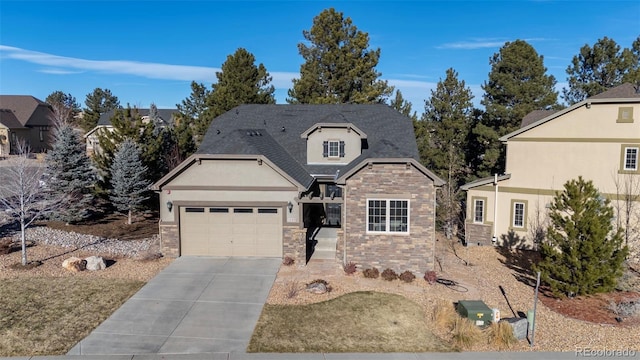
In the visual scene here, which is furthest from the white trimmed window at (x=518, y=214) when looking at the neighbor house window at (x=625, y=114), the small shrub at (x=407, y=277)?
the small shrub at (x=407, y=277)

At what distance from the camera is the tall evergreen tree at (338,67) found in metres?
37.8

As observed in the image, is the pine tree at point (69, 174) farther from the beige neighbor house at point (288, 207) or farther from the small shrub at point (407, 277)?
the small shrub at point (407, 277)

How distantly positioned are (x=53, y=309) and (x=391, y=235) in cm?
1161

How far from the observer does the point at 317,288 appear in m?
15.0

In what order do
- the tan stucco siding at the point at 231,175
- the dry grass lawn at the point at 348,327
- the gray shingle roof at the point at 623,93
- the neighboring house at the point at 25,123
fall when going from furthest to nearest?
1. the neighboring house at the point at 25,123
2. the gray shingle roof at the point at 623,93
3. the tan stucco siding at the point at 231,175
4. the dry grass lawn at the point at 348,327

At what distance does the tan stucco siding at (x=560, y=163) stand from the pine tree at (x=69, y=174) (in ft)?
71.1

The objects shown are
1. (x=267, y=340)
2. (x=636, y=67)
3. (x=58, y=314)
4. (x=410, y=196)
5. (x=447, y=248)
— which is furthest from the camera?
(x=636, y=67)

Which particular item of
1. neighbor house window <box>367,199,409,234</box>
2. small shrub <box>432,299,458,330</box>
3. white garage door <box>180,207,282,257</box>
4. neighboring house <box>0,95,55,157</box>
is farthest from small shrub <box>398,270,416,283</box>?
neighboring house <box>0,95,55,157</box>

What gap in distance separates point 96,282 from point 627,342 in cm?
1641

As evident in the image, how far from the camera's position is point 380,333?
1216cm

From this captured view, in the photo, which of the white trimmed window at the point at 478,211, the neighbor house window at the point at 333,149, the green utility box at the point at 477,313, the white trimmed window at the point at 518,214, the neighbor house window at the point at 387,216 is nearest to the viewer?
the green utility box at the point at 477,313

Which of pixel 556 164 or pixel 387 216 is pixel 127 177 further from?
pixel 556 164

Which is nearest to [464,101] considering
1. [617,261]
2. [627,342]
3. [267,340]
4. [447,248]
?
[447,248]

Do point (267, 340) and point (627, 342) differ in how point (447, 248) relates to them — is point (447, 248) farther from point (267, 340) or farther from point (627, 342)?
point (267, 340)
